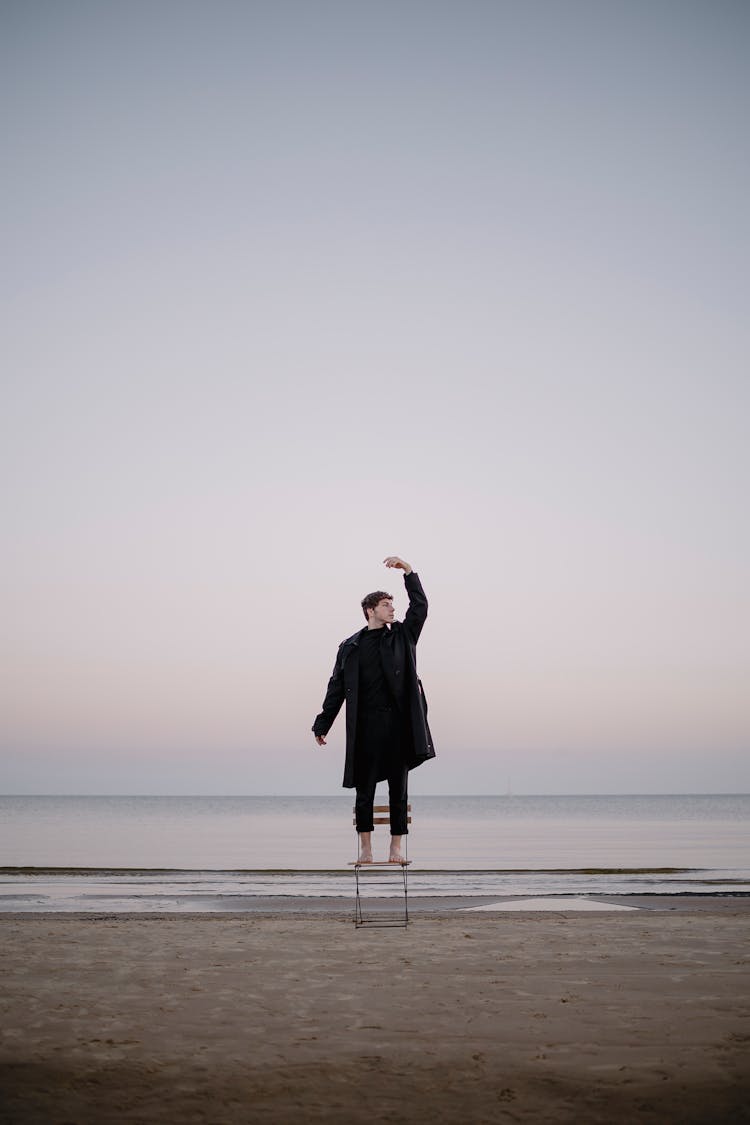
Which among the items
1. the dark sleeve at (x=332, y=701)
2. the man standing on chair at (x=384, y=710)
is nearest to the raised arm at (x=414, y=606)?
the man standing on chair at (x=384, y=710)

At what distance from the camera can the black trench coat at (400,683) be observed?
865 centimetres

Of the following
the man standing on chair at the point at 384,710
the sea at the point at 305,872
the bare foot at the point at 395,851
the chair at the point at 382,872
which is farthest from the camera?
the sea at the point at 305,872

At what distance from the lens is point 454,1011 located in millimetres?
5203

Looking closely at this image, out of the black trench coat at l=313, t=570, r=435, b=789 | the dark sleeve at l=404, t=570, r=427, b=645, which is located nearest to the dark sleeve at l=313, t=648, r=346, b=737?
the black trench coat at l=313, t=570, r=435, b=789

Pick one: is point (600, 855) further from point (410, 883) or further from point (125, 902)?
point (125, 902)

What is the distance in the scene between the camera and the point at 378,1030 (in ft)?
15.8

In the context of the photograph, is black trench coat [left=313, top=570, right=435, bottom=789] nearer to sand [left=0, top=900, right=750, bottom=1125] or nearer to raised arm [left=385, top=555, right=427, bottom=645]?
raised arm [left=385, top=555, right=427, bottom=645]

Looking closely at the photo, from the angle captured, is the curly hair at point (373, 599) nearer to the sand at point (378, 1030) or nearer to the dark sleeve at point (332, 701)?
the dark sleeve at point (332, 701)

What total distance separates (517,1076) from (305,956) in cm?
343

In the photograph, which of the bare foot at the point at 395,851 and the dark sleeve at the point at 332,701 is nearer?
the bare foot at the point at 395,851

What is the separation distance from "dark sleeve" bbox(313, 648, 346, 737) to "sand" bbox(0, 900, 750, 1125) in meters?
1.86

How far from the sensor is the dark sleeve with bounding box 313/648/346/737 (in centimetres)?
887

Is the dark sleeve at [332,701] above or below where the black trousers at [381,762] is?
above

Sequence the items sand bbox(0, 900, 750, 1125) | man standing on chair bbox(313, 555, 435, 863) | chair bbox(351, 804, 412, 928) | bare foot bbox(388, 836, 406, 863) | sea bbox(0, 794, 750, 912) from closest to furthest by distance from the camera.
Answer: sand bbox(0, 900, 750, 1125), chair bbox(351, 804, 412, 928), bare foot bbox(388, 836, 406, 863), man standing on chair bbox(313, 555, 435, 863), sea bbox(0, 794, 750, 912)
